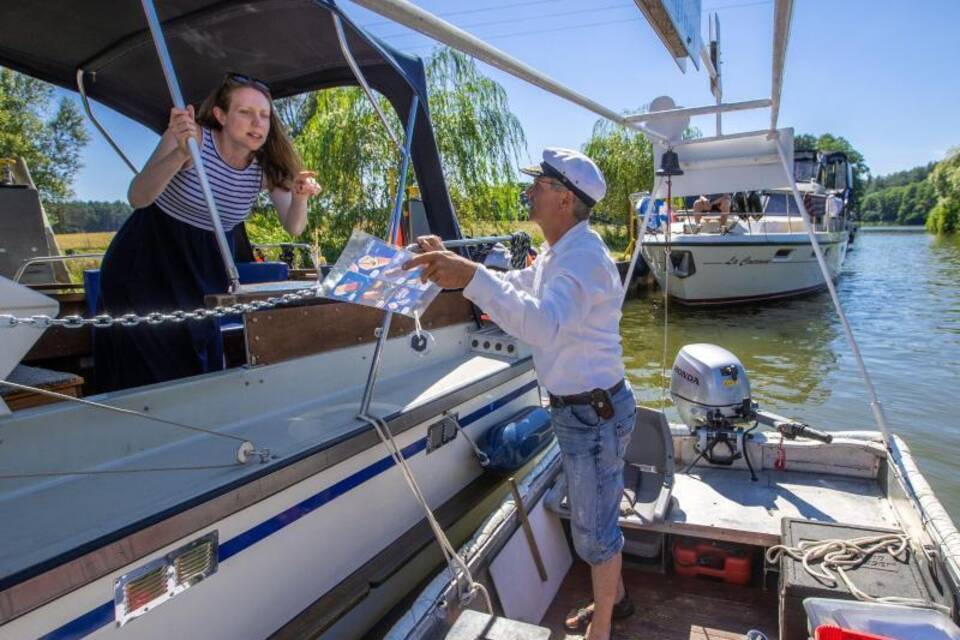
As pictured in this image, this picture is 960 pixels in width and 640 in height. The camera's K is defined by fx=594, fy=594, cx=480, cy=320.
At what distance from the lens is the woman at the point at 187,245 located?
253 cm

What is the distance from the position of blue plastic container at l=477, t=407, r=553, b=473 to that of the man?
0.92m

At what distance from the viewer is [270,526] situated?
203 centimetres

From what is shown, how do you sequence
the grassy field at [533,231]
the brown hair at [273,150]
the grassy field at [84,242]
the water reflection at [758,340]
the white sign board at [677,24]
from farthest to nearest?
the grassy field at [533,231] < the water reflection at [758,340] < the grassy field at [84,242] < the brown hair at [273,150] < the white sign board at [677,24]

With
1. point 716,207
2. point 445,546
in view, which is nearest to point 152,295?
point 445,546

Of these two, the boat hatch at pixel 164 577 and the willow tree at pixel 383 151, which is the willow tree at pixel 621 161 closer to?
the willow tree at pixel 383 151

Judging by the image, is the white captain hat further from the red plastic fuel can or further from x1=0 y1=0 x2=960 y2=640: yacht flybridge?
the red plastic fuel can

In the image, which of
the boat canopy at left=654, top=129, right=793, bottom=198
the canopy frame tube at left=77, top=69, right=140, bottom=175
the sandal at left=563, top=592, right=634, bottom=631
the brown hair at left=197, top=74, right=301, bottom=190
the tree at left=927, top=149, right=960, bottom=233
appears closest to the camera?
the brown hair at left=197, top=74, right=301, bottom=190

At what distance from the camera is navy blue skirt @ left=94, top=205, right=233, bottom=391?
2.62 metres

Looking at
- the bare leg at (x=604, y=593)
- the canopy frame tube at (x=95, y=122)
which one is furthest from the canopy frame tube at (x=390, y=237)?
the canopy frame tube at (x=95, y=122)

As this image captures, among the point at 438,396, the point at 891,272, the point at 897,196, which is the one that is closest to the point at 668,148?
the point at 438,396

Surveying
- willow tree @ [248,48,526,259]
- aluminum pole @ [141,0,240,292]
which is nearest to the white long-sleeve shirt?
aluminum pole @ [141,0,240,292]

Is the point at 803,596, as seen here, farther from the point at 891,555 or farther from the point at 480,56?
the point at 480,56

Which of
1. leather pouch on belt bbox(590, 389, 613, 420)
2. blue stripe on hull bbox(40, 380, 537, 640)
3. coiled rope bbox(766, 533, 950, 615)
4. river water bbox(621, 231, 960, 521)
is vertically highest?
leather pouch on belt bbox(590, 389, 613, 420)

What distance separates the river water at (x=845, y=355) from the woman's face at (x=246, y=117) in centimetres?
633
